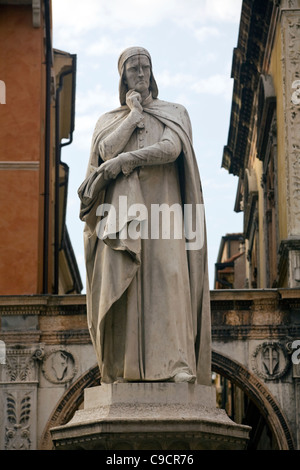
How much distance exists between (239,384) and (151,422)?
14.3 meters

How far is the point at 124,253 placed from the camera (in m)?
9.05

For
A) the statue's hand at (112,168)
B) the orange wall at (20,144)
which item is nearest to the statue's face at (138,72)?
the statue's hand at (112,168)

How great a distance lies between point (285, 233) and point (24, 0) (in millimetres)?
7397

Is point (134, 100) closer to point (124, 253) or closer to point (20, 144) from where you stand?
point (124, 253)

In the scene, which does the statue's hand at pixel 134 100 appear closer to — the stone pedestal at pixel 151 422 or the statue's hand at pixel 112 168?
the statue's hand at pixel 112 168

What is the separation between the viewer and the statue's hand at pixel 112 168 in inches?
362

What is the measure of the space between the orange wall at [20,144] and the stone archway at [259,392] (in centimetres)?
399

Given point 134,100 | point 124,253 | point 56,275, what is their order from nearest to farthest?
1. point 124,253
2. point 134,100
3. point 56,275

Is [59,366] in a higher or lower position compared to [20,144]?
lower

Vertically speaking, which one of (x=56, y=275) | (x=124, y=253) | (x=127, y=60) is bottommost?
(x=124, y=253)

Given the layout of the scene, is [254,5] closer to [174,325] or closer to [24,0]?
[24,0]

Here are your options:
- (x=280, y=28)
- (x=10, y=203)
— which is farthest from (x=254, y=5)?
(x=10, y=203)

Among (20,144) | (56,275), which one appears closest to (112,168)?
(20,144)

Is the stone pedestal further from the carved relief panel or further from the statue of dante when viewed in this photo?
the carved relief panel
